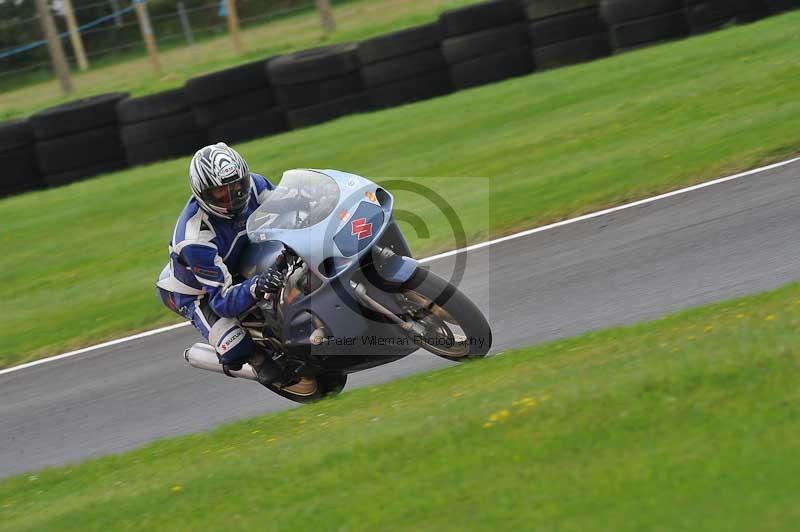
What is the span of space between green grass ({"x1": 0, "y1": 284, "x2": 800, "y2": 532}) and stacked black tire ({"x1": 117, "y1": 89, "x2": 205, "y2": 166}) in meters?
9.26

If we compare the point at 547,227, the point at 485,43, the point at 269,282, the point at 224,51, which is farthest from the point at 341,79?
the point at 269,282

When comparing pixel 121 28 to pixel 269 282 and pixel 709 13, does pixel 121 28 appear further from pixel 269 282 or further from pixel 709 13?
pixel 269 282

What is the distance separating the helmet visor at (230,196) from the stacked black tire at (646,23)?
9.61m

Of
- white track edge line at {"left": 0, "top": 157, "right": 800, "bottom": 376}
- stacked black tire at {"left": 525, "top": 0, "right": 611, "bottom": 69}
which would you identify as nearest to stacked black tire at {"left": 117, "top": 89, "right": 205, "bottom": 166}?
stacked black tire at {"left": 525, "top": 0, "right": 611, "bottom": 69}

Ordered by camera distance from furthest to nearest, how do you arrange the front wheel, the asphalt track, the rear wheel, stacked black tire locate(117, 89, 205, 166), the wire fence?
the wire fence, stacked black tire locate(117, 89, 205, 166), the asphalt track, the rear wheel, the front wheel

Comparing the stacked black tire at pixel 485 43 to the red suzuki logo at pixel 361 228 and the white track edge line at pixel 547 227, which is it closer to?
the white track edge line at pixel 547 227

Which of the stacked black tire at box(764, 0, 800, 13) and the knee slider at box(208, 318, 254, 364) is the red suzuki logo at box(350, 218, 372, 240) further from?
the stacked black tire at box(764, 0, 800, 13)

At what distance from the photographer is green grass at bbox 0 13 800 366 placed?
1066cm

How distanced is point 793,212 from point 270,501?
550cm

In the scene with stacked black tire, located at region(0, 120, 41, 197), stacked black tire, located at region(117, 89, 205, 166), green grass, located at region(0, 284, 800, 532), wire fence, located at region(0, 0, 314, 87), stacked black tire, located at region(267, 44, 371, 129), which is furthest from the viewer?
wire fence, located at region(0, 0, 314, 87)

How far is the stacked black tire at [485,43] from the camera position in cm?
1488

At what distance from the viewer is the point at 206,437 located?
6.69 metres

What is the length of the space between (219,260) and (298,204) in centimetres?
74

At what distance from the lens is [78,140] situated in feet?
51.4
